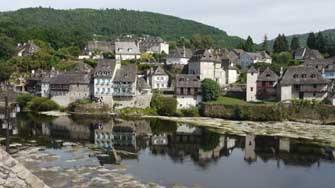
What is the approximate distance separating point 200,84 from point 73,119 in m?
20.3

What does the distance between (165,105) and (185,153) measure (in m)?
25.8

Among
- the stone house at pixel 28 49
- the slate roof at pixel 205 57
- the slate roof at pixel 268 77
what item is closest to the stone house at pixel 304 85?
the slate roof at pixel 268 77

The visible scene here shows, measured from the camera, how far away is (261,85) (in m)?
68.9

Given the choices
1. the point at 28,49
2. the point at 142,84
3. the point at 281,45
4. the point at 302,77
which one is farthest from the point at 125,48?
the point at 302,77

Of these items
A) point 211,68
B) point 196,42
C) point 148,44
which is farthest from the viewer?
point 196,42

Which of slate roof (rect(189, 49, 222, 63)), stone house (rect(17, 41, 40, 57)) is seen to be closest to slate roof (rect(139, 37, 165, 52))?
stone house (rect(17, 41, 40, 57))

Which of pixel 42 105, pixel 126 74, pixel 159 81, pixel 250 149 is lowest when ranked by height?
pixel 250 149

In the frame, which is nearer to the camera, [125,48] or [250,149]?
[250,149]

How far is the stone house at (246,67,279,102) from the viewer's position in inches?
2655

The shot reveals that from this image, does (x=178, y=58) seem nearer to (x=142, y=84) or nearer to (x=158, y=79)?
(x=158, y=79)

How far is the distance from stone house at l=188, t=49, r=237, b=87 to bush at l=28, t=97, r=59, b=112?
24.5 meters

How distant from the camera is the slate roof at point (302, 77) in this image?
213 feet

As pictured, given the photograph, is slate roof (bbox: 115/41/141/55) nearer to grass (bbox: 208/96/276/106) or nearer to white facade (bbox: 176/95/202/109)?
white facade (bbox: 176/95/202/109)

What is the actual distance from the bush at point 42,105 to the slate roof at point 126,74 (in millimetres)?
11188
